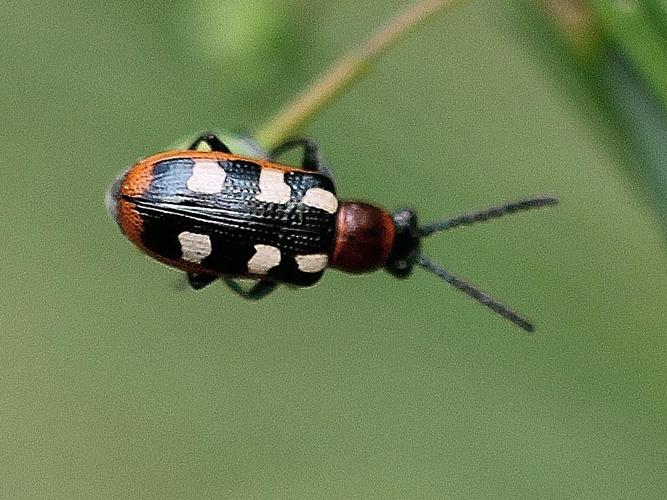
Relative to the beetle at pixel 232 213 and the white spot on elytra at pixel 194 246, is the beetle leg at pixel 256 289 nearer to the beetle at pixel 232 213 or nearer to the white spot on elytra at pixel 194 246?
the beetle at pixel 232 213

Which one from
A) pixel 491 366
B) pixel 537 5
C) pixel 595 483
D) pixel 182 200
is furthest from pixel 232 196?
pixel 595 483

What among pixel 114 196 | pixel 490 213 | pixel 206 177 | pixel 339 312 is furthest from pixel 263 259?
pixel 339 312

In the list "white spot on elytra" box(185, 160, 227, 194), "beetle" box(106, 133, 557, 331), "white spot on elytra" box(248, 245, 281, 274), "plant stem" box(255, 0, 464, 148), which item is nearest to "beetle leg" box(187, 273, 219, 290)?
"beetle" box(106, 133, 557, 331)

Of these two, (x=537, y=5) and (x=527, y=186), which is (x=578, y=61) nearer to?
(x=537, y=5)

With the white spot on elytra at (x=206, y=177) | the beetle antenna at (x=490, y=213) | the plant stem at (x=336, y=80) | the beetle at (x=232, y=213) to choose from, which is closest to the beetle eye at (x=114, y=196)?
the beetle at (x=232, y=213)

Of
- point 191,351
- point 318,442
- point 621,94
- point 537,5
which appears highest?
point 537,5

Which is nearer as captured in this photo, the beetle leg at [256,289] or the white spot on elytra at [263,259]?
the white spot on elytra at [263,259]
